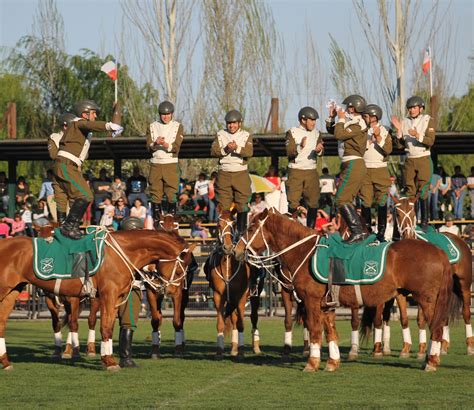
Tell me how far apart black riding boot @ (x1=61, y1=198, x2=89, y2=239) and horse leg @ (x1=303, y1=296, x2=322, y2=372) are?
3905 mm

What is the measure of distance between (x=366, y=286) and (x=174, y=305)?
15.1 ft

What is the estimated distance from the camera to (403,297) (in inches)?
827

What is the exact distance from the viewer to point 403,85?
44.4m

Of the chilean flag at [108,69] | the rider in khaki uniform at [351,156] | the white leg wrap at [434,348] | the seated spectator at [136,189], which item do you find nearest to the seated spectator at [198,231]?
the seated spectator at [136,189]

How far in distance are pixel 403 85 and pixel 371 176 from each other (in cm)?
2381

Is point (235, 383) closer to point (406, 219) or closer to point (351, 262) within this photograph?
point (351, 262)

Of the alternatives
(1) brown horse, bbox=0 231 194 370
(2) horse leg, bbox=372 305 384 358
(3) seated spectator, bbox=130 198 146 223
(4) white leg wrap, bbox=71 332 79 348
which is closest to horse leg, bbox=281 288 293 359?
(2) horse leg, bbox=372 305 384 358

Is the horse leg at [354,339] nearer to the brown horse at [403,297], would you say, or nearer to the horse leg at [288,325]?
the brown horse at [403,297]

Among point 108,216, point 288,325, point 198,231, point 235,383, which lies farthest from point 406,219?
point 108,216

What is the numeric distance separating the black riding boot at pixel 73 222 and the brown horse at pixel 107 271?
0.55 metres

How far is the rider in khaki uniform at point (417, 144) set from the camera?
68.8ft

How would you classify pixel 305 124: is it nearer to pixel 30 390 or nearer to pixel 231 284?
pixel 231 284

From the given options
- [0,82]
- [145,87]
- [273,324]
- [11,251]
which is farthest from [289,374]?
[0,82]

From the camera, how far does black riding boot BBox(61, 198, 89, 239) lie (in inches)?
739
